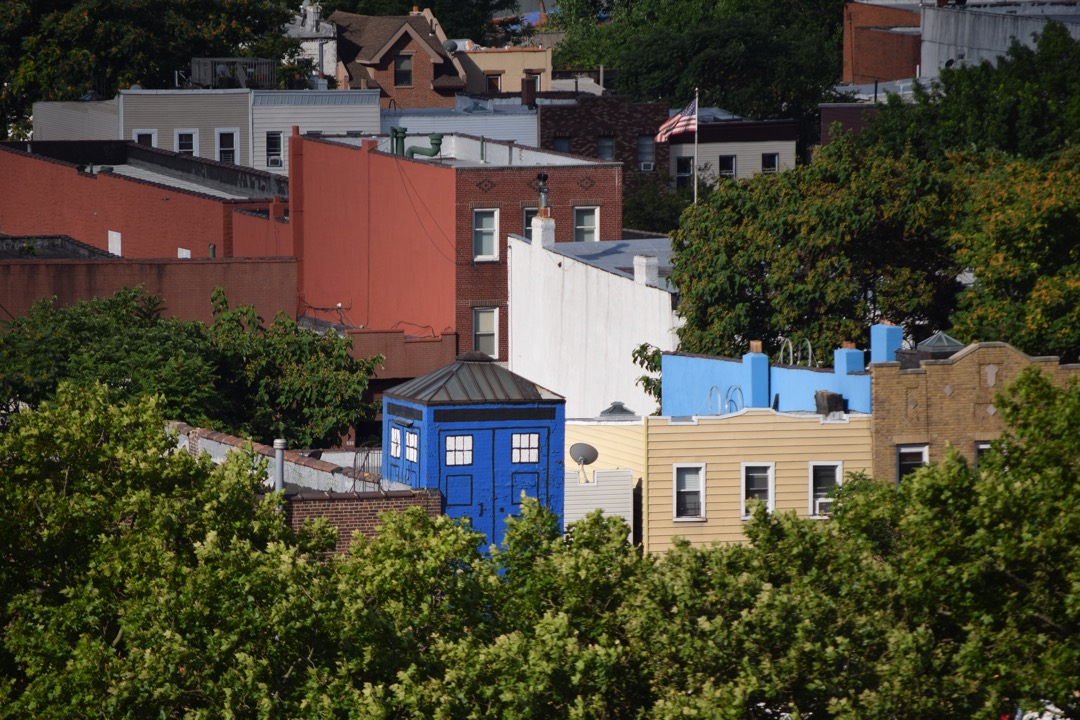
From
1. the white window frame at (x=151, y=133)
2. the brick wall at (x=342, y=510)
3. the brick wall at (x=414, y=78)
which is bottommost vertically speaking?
the brick wall at (x=342, y=510)

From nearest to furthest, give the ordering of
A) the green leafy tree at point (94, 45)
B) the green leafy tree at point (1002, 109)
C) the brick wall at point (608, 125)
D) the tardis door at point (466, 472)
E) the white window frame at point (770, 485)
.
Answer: the tardis door at point (466, 472) < the white window frame at point (770, 485) < the green leafy tree at point (1002, 109) < the brick wall at point (608, 125) < the green leafy tree at point (94, 45)

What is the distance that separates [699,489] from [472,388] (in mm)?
5370

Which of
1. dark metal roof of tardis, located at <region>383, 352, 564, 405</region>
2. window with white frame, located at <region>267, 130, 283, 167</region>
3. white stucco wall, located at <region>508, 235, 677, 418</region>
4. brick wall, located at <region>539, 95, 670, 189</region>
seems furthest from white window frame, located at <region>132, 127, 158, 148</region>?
dark metal roof of tardis, located at <region>383, 352, 564, 405</region>

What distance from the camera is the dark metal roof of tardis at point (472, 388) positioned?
38.8 meters

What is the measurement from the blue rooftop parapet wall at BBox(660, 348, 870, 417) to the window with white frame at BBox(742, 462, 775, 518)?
2.05m

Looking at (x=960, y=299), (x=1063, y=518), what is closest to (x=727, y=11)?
(x=960, y=299)

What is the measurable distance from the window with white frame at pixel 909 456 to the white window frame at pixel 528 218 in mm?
23660

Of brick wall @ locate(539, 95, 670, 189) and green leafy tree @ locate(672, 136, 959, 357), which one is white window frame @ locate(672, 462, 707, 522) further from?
brick wall @ locate(539, 95, 670, 189)

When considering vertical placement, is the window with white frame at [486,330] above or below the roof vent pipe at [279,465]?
below

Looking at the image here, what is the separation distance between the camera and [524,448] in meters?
39.1

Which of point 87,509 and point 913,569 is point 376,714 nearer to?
point 87,509

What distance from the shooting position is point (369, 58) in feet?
429

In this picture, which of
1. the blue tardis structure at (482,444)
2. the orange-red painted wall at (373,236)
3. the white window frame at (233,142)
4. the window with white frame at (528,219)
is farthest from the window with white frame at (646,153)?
the blue tardis structure at (482,444)

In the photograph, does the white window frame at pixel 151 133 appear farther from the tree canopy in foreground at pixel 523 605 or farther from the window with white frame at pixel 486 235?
the tree canopy in foreground at pixel 523 605
